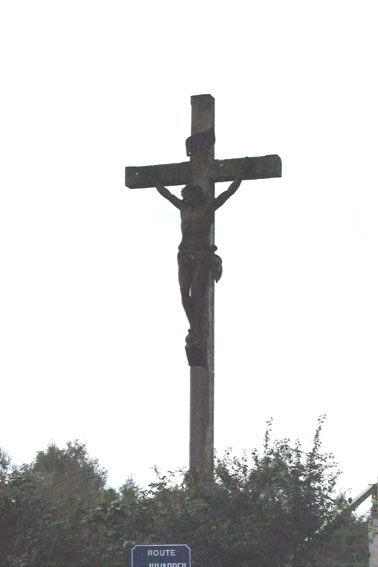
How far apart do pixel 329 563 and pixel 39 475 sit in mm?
3725

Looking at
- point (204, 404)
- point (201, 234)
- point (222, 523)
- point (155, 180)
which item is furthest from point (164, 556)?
point (155, 180)

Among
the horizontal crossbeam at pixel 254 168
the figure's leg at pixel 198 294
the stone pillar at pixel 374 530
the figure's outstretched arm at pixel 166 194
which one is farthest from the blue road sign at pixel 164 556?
the horizontal crossbeam at pixel 254 168

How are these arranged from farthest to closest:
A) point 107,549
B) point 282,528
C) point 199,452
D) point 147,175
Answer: point 147,175 → point 199,452 → point 107,549 → point 282,528

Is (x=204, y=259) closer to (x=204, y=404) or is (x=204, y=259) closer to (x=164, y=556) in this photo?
(x=204, y=404)

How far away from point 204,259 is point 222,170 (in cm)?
120

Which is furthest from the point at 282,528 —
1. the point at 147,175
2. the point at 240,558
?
the point at 147,175

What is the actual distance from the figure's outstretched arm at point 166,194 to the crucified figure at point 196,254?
3.4 inches

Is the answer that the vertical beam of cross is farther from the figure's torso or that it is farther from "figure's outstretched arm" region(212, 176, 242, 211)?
"figure's outstretched arm" region(212, 176, 242, 211)

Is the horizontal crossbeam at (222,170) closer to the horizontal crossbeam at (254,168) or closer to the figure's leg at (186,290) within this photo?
the horizontal crossbeam at (254,168)

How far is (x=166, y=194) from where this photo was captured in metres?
13.6

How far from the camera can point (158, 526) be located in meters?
10.9

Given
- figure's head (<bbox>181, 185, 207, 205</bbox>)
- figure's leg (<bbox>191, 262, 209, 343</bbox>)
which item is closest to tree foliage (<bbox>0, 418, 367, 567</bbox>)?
figure's leg (<bbox>191, 262, 209, 343</bbox>)

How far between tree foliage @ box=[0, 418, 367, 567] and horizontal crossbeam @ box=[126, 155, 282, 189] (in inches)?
136

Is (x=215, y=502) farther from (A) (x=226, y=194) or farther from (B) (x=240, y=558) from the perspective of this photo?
(A) (x=226, y=194)
